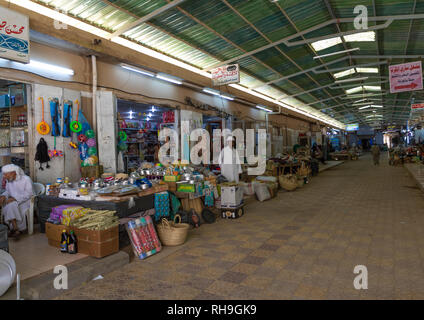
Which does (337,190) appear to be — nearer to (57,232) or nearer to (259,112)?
(259,112)

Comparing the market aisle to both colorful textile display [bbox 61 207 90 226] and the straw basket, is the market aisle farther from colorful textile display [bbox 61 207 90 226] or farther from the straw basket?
colorful textile display [bbox 61 207 90 226]

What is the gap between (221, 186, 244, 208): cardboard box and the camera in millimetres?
6699

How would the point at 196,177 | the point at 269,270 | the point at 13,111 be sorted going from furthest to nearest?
1. the point at 196,177
2. the point at 13,111
3. the point at 269,270

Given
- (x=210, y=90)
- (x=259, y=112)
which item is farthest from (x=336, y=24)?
(x=259, y=112)

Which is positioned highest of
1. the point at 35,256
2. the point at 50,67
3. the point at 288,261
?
the point at 50,67

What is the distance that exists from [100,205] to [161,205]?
1220 millimetres

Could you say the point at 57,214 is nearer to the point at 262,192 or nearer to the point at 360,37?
the point at 262,192

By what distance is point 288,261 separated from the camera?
4.02 meters

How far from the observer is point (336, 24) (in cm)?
941

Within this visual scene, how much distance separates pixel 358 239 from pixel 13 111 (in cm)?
702

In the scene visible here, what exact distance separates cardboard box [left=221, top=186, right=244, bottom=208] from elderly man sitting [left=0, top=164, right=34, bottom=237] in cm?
379

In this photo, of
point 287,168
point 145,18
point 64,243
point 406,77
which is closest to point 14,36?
point 145,18

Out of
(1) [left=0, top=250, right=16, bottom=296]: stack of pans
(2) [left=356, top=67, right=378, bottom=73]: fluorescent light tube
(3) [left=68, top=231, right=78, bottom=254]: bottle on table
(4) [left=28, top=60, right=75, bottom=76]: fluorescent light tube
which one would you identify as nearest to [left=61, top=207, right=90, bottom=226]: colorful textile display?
(3) [left=68, top=231, right=78, bottom=254]: bottle on table
